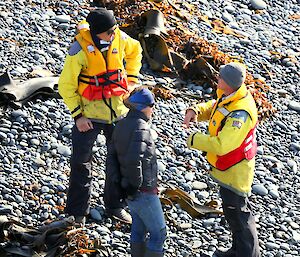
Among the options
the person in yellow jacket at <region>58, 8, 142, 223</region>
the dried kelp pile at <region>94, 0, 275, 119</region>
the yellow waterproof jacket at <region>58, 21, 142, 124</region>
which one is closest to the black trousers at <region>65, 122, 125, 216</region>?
the person in yellow jacket at <region>58, 8, 142, 223</region>

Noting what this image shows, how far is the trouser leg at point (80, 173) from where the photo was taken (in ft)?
28.3

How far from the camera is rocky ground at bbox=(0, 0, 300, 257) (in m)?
9.16

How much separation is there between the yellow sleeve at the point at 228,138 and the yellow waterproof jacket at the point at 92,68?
101cm

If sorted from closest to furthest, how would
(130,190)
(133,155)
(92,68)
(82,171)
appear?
(133,155) → (130,190) → (92,68) → (82,171)

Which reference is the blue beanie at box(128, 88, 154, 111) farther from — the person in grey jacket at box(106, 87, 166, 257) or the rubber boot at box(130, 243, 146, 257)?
the rubber boot at box(130, 243, 146, 257)

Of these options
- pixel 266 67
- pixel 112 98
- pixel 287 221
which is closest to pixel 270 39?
pixel 266 67

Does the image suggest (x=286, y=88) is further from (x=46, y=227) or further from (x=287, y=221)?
(x=46, y=227)

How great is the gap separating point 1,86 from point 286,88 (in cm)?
398

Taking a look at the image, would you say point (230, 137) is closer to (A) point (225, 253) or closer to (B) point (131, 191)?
(B) point (131, 191)

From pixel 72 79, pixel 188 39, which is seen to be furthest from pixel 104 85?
pixel 188 39

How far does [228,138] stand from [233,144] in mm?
81

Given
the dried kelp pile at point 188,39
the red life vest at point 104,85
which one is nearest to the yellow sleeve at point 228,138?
the red life vest at point 104,85

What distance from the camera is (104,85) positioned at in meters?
8.58

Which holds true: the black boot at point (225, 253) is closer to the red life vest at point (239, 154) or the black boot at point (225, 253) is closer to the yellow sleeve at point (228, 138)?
the red life vest at point (239, 154)
